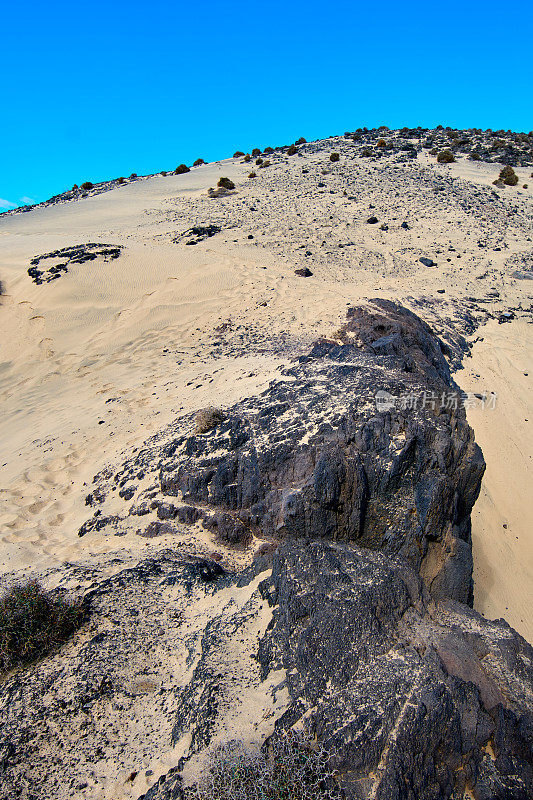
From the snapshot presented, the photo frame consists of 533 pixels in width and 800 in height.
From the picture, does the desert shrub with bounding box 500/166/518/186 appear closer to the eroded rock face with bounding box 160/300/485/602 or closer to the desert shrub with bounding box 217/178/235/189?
the desert shrub with bounding box 217/178/235/189

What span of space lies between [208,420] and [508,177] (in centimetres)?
2433

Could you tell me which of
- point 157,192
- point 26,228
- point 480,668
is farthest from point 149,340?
point 157,192

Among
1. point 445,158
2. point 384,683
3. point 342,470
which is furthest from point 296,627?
point 445,158

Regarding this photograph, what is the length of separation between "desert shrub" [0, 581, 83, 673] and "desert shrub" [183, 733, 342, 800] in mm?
1554

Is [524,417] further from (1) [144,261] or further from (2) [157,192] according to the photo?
→ (2) [157,192]

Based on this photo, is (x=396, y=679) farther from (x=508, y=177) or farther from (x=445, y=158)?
(x=445, y=158)

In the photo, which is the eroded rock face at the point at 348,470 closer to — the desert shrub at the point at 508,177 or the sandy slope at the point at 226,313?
the sandy slope at the point at 226,313

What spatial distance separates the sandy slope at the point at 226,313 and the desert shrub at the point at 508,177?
0.70m

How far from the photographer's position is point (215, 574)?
4.27 meters

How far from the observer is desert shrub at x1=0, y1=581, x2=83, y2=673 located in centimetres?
346

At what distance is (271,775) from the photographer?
8.46 ft

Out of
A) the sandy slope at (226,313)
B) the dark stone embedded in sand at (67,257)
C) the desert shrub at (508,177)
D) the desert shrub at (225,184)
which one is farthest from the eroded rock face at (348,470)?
the desert shrub at (508,177)

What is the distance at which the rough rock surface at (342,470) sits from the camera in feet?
15.5

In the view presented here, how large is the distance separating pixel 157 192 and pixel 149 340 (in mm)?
18693
